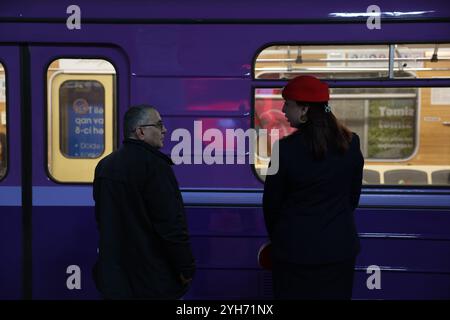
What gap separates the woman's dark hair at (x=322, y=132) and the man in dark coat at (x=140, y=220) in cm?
64

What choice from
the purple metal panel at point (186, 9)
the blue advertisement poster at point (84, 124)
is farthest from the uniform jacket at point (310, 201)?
the blue advertisement poster at point (84, 124)

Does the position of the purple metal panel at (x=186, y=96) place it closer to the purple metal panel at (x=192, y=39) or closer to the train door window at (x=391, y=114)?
the purple metal panel at (x=192, y=39)

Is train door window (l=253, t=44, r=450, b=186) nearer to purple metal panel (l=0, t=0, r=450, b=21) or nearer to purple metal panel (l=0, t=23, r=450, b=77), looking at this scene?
purple metal panel (l=0, t=23, r=450, b=77)

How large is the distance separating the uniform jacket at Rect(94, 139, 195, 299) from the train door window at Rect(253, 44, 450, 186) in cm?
111

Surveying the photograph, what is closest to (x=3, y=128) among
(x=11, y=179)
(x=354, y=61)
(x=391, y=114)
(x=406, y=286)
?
(x=11, y=179)

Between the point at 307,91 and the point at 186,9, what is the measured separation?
127 cm

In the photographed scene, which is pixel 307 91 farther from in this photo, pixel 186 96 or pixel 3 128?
pixel 3 128

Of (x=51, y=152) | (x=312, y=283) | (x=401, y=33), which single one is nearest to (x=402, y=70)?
(x=401, y=33)

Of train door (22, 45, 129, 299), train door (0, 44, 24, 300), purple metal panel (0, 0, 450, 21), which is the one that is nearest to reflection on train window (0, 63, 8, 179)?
train door (0, 44, 24, 300)

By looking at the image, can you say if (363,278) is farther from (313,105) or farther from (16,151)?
(16,151)

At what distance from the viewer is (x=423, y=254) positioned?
129 inches

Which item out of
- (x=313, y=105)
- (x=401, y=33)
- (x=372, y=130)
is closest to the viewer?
(x=313, y=105)

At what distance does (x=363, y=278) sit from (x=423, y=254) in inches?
15.5

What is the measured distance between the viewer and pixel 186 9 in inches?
129
